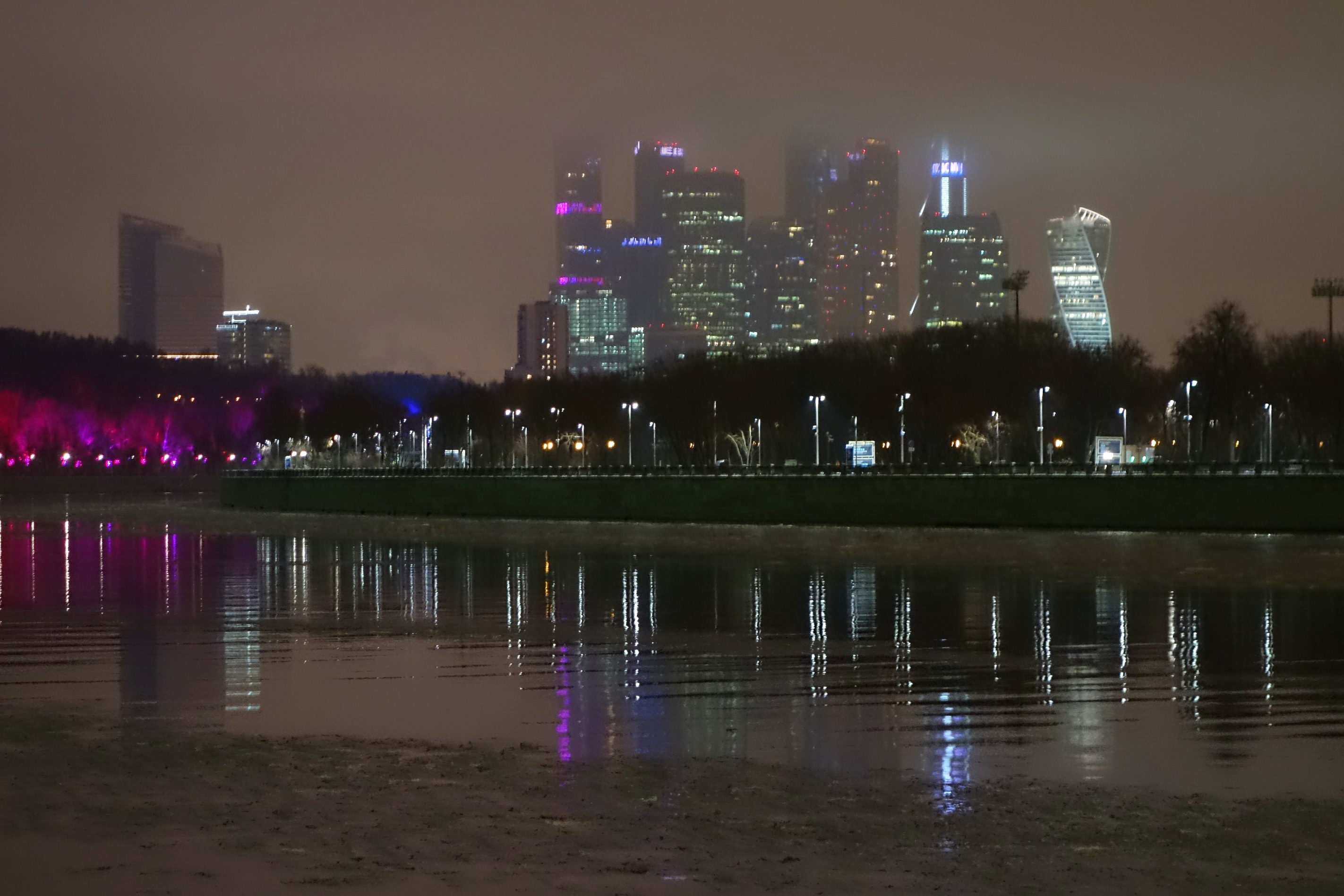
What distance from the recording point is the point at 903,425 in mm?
118188

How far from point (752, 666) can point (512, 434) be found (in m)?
150

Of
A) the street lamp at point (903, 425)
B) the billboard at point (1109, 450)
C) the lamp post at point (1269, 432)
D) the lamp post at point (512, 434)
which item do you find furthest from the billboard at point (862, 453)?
the lamp post at point (512, 434)

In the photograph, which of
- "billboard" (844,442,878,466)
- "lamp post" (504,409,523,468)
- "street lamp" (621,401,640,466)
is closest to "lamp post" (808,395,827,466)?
"billboard" (844,442,878,466)

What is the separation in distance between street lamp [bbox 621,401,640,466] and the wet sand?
12405 cm

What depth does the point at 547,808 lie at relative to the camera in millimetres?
13742

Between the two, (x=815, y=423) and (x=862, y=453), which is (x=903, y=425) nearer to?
(x=815, y=423)

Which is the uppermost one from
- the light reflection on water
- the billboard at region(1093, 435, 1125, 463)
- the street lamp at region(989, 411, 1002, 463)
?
the street lamp at region(989, 411, 1002, 463)

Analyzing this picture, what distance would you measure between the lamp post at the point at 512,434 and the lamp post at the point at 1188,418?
7252cm

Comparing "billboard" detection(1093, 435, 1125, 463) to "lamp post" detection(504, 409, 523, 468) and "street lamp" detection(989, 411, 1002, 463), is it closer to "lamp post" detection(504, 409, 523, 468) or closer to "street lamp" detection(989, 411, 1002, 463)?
"street lamp" detection(989, 411, 1002, 463)

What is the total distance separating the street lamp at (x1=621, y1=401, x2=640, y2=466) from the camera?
143 metres

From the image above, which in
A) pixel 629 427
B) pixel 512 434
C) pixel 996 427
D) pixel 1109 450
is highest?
pixel 512 434

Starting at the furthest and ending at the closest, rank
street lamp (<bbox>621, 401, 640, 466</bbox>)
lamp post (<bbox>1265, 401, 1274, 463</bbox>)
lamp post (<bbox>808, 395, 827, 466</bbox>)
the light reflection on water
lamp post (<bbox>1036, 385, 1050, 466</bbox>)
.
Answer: street lamp (<bbox>621, 401, 640, 466</bbox>)
lamp post (<bbox>808, 395, 827, 466</bbox>)
lamp post (<bbox>1036, 385, 1050, 466</bbox>)
lamp post (<bbox>1265, 401, 1274, 463</bbox>)
the light reflection on water

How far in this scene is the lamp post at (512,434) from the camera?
170 metres

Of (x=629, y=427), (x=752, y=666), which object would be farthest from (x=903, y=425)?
(x=752, y=666)
